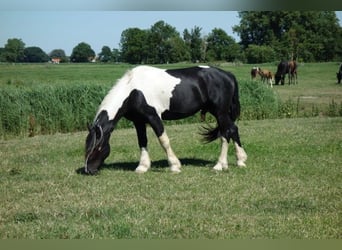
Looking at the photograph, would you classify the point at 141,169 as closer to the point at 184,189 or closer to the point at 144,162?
the point at 144,162

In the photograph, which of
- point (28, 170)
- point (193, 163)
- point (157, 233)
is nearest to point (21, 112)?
point (28, 170)

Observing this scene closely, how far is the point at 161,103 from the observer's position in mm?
5520

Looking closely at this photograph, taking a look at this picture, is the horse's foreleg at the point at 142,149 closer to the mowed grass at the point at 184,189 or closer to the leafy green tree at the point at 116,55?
the mowed grass at the point at 184,189

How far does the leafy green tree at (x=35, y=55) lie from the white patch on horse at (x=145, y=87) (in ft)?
2.66

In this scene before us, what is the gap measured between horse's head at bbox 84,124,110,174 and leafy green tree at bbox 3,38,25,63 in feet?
3.57

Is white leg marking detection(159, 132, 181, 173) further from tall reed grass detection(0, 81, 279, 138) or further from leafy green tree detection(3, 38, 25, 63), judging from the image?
leafy green tree detection(3, 38, 25, 63)

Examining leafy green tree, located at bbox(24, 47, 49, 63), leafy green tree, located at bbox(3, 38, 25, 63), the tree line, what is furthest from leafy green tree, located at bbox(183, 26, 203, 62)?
leafy green tree, located at bbox(3, 38, 25, 63)

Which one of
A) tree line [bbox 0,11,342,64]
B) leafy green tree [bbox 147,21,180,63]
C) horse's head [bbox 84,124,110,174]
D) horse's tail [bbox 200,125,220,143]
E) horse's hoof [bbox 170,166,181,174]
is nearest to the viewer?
tree line [bbox 0,11,342,64]

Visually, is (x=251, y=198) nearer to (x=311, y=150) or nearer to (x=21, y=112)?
(x=311, y=150)

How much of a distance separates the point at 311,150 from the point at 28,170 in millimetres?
3554

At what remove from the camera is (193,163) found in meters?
5.99

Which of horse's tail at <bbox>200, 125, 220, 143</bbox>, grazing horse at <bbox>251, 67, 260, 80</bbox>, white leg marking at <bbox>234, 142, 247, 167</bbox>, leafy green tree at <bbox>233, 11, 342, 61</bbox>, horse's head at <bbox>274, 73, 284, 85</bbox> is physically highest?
leafy green tree at <bbox>233, 11, 342, 61</bbox>

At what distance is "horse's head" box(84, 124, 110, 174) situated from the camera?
5.37 metres

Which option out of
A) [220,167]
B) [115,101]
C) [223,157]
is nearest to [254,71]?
[223,157]
